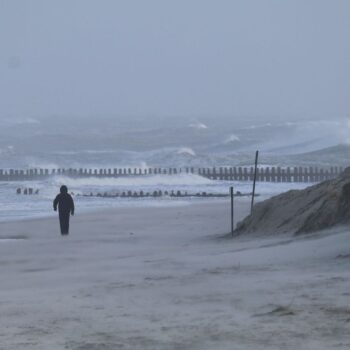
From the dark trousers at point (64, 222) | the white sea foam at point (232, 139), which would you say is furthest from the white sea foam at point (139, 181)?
the white sea foam at point (232, 139)

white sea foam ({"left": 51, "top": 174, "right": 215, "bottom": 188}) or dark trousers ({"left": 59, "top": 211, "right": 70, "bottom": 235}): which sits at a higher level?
white sea foam ({"left": 51, "top": 174, "right": 215, "bottom": 188})

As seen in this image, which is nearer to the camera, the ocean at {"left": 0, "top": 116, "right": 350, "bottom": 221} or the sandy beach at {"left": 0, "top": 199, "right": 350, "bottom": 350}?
the sandy beach at {"left": 0, "top": 199, "right": 350, "bottom": 350}

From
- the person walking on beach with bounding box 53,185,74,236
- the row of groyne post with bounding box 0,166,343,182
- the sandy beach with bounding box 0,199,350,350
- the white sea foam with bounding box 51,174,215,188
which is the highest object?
the row of groyne post with bounding box 0,166,343,182

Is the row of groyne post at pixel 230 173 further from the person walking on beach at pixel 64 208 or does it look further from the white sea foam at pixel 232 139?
the white sea foam at pixel 232 139

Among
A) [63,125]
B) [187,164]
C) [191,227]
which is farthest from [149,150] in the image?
[191,227]

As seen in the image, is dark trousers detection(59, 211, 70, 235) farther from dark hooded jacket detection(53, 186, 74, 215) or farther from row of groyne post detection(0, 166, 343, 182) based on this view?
row of groyne post detection(0, 166, 343, 182)

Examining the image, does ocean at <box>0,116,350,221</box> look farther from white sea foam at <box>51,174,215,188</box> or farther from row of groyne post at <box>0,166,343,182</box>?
row of groyne post at <box>0,166,343,182</box>

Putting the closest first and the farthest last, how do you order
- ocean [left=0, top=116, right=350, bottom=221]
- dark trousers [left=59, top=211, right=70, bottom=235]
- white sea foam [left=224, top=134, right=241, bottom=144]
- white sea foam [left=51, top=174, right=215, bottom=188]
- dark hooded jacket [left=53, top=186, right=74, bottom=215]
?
dark hooded jacket [left=53, top=186, right=74, bottom=215], dark trousers [left=59, top=211, right=70, bottom=235], ocean [left=0, top=116, right=350, bottom=221], white sea foam [left=51, top=174, right=215, bottom=188], white sea foam [left=224, top=134, right=241, bottom=144]

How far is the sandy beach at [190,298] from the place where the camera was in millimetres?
6590

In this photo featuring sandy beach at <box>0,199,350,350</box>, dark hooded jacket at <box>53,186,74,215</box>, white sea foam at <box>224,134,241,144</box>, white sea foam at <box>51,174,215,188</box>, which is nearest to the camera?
sandy beach at <box>0,199,350,350</box>

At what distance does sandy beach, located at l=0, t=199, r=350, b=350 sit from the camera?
6.59 m

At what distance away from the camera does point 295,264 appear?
9812 mm

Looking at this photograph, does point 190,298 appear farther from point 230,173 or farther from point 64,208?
point 230,173

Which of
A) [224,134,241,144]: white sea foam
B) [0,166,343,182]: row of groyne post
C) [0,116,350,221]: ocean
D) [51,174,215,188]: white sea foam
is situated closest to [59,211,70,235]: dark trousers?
[0,116,350,221]: ocean
